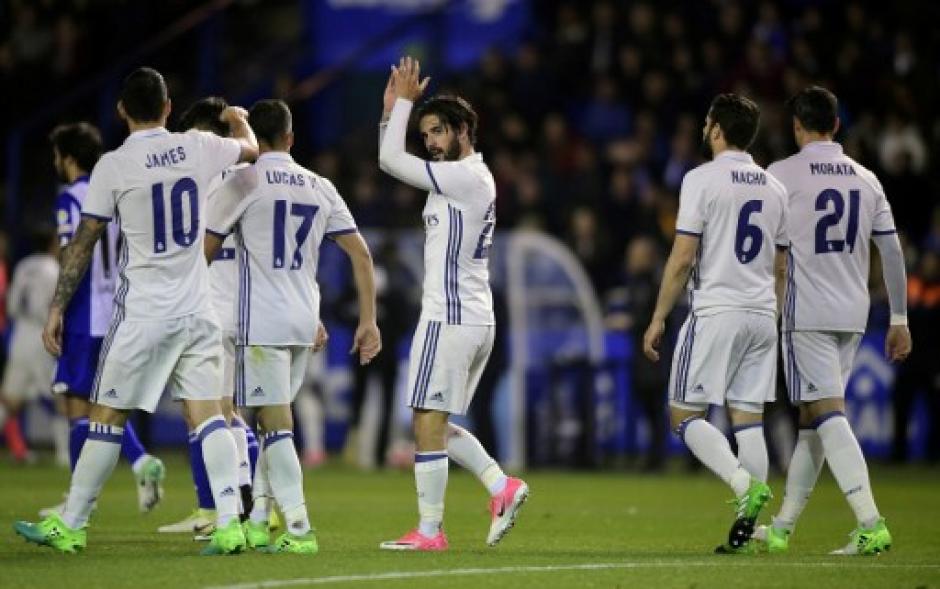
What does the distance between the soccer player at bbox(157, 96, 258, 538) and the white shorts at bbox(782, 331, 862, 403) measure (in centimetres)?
330

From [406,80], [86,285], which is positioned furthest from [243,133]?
[86,285]

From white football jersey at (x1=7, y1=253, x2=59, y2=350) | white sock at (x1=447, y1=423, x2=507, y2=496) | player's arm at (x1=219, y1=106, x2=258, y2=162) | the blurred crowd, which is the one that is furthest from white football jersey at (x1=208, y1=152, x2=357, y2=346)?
the blurred crowd

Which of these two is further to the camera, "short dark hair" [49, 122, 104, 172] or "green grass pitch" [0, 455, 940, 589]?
"short dark hair" [49, 122, 104, 172]

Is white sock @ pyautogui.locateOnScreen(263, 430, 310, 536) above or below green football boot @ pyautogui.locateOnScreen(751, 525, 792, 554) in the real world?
above

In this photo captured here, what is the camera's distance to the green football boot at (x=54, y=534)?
1006cm

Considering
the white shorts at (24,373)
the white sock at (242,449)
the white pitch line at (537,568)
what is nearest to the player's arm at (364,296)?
the white sock at (242,449)

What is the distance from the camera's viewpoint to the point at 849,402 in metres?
21.8

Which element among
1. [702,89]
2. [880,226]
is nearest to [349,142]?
[702,89]

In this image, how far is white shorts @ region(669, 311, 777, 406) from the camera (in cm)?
1077

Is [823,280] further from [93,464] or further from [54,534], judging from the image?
[54,534]

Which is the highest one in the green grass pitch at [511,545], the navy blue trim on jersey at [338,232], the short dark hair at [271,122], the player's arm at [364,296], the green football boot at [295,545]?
the short dark hair at [271,122]

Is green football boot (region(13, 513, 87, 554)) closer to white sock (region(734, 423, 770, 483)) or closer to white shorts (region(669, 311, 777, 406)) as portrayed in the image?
white shorts (region(669, 311, 777, 406))

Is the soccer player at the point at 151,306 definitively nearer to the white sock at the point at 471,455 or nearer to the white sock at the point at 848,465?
the white sock at the point at 471,455

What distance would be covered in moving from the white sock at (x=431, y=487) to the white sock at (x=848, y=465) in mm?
2154
